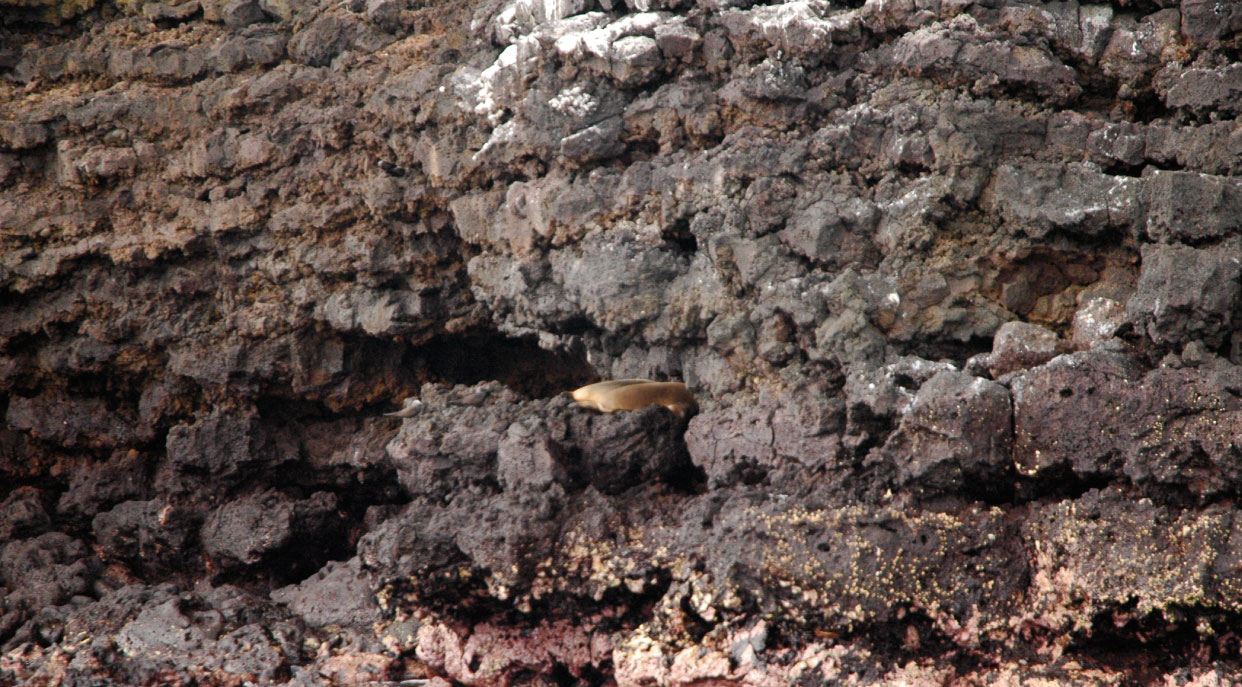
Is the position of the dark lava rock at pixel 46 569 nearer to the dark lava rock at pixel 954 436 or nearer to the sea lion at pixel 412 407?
the sea lion at pixel 412 407

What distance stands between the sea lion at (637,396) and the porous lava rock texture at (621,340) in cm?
12

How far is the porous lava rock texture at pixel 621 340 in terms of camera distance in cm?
484

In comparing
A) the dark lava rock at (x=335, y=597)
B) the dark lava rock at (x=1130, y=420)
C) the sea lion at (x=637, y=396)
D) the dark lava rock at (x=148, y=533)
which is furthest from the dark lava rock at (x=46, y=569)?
the dark lava rock at (x=1130, y=420)

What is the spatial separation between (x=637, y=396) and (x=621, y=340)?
1.18 ft

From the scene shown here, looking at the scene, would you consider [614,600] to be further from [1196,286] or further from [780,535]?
[1196,286]

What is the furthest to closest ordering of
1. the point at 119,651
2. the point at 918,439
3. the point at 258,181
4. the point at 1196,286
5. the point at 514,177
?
the point at 258,181
the point at 514,177
the point at 119,651
the point at 918,439
the point at 1196,286

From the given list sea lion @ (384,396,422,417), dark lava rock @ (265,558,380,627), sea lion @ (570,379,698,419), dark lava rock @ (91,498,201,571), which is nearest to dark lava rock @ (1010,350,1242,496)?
sea lion @ (570,379,698,419)

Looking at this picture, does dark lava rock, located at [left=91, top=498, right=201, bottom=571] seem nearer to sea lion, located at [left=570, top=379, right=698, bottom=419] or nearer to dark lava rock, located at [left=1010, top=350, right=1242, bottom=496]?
sea lion, located at [left=570, top=379, right=698, bottom=419]

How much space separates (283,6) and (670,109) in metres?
2.82

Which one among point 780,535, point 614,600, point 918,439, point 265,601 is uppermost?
point 918,439

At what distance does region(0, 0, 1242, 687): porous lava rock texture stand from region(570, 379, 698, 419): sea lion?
117mm

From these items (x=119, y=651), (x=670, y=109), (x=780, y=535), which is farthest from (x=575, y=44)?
(x=119, y=651)

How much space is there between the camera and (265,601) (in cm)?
635

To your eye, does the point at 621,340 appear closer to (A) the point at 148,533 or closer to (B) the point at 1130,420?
(B) the point at 1130,420
